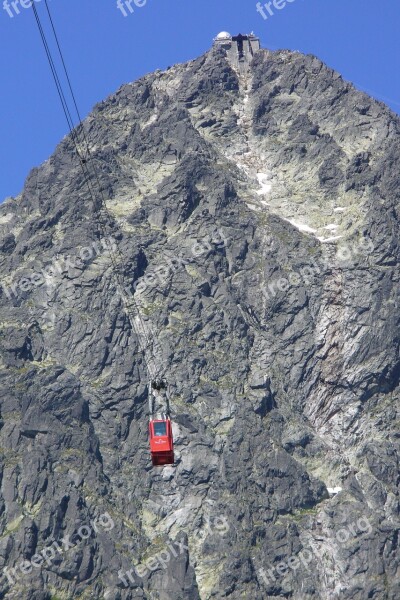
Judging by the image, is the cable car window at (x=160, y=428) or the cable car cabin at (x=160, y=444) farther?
the cable car window at (x=160, y=428)

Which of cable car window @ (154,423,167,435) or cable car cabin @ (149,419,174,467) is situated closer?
cable car cabin @ (149,419,174,467)

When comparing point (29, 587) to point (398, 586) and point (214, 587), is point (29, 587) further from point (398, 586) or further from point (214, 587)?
point (398, 586)

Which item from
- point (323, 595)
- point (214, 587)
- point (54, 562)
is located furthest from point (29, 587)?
point (323, 595)

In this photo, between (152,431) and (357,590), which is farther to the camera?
(357,590)

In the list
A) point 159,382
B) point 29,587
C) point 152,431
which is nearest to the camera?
point 159,382

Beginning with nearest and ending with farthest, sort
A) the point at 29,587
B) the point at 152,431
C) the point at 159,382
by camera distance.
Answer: the point at 159,382 < the point at 152,431 < the point at 29,587

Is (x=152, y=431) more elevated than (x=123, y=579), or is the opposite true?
(x=152, y=431)

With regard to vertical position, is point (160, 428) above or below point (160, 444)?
above
